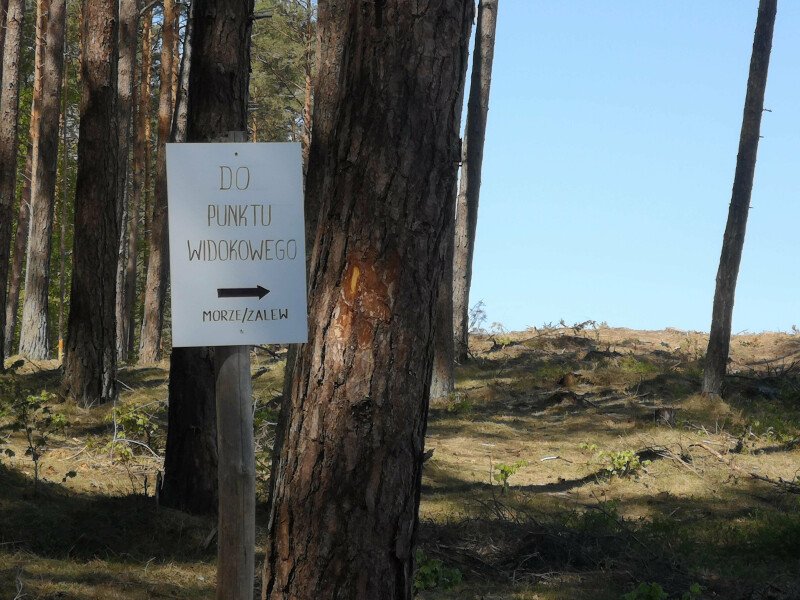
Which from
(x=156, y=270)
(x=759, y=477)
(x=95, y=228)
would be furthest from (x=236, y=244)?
(x=156, y=270)

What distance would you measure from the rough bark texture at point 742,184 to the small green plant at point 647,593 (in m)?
9.23

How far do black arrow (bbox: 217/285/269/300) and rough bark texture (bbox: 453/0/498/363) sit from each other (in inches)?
534

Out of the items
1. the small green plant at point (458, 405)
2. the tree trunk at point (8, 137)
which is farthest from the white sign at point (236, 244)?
the tree trunk at point (8, 137)

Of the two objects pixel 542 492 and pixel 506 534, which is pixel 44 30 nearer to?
pixel 542 492

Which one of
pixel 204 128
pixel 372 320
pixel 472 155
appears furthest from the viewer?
pixel 472 155

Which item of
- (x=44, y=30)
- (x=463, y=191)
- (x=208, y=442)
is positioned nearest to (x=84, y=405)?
(x=208, y=442)

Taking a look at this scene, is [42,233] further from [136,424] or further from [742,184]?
[742,184]

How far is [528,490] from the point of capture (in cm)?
978

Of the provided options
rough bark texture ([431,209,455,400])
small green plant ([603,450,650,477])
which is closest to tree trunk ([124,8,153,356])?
rough bark texture ([431,209,455,400])

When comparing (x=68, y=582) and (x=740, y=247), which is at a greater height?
(x=740, y=247)

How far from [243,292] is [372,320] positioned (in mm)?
539

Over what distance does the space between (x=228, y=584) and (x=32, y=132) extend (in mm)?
23148

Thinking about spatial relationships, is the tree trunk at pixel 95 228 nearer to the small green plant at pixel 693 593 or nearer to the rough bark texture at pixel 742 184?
the small green plant at pixel 693 593

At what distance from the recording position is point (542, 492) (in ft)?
32.2
